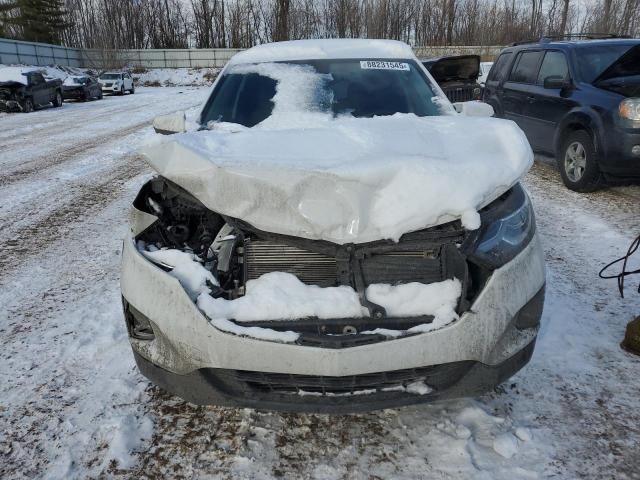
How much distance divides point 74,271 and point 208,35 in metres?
52.2

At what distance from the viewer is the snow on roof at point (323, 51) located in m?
3.90

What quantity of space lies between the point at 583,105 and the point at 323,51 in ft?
13.4

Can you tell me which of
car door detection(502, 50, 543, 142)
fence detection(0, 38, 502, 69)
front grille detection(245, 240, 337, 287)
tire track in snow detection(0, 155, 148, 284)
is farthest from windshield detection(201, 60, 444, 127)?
fence detection(0, 38, 502, 69)

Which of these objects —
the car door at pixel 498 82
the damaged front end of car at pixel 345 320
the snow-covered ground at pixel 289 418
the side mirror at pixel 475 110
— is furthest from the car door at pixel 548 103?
the damaged front end of car at pixel 345 320

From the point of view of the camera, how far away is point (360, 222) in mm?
2168

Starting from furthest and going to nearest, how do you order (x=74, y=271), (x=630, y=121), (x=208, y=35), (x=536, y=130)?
(x=208, y=35)
(x=536, y=130)
(x=630, y=121)
(x=74, y=271)

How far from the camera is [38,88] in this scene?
1903 cm

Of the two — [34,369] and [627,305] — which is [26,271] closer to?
[34,369]

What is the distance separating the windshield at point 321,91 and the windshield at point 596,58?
3.96 m

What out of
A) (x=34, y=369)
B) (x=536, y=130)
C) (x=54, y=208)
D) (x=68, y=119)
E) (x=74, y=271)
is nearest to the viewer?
(x=34, y=369)

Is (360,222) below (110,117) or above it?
above

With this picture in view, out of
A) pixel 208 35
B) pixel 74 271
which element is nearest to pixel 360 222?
pixel 74 271

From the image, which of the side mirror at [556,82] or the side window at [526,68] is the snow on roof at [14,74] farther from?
the side mirror at [556,82]

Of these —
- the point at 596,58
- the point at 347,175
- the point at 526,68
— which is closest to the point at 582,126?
the point at 596,58
